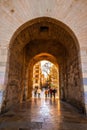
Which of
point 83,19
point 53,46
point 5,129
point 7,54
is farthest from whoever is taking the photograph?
point 53,46

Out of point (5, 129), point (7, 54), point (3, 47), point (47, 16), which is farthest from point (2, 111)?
point (47, 16)

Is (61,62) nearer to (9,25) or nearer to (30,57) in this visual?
(30,57)

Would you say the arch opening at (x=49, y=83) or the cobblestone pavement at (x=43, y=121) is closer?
the cobblestone pavement at (x=43, y=121)

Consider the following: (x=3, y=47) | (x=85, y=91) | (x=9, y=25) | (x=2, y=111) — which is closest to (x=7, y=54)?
(x=3, y=47)

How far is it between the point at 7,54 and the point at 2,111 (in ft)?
6.27

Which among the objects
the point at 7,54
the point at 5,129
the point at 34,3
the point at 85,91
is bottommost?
the point at 5,129

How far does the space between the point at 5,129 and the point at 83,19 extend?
14.0 ft

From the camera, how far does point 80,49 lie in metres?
4.02

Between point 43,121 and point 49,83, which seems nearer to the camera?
point 43,121

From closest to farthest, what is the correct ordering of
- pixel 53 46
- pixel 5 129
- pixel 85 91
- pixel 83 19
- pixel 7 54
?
pixel 5 129
pixel 85 91
pixel 7 54
pixel 83 19
pixel 53 46

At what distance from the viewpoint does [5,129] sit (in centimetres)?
230

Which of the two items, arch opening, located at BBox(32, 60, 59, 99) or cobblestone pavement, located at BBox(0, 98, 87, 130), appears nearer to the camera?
cobblestone pavement, located at BBox(0, 98, 87, 130)

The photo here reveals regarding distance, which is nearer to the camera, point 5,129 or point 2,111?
point 5,129

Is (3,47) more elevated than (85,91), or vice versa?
(3,47)
